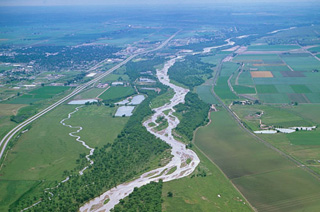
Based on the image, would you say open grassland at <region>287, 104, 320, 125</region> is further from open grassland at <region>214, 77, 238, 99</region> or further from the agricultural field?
open grassland at <region>214, 77, 238, 99</region>

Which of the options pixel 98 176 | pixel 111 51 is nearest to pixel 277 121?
pixel 98 176

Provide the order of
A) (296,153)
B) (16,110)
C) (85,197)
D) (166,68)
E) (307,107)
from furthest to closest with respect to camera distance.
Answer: (166,68) < (16,110) < (307,107) < (296,153) < (85,197)

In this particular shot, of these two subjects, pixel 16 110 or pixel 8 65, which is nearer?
pixel 16 110

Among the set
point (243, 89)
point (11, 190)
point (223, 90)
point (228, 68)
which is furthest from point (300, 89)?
point (11, 190)

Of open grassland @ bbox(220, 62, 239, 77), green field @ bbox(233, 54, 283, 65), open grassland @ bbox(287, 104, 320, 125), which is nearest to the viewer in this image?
open grassland @ bbox(287, 104, 320, 125)

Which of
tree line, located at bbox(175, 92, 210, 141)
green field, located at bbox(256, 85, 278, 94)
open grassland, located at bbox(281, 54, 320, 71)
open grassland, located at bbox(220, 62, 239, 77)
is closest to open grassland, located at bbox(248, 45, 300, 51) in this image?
open grassland, located at bbox(281, 54, 320, 71)

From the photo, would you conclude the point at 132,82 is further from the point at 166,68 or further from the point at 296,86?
the point at 296,86
